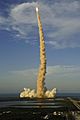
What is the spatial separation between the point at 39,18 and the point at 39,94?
22.1 metres

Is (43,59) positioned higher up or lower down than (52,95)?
higher up

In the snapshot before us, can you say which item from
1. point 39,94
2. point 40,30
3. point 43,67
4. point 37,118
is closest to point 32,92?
point 39,94

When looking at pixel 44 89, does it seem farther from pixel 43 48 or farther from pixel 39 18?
pixel 39 18

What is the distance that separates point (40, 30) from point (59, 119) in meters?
54.3

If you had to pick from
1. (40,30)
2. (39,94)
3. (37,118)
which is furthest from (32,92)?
(37,118)

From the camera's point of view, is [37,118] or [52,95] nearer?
[37,118]

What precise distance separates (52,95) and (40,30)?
68.0ft

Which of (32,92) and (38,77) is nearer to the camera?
A: (38,77)

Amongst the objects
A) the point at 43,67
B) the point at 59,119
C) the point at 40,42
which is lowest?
the point at 59,119

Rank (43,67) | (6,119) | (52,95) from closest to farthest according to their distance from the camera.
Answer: (6,119) → (43,67) → (52,95)

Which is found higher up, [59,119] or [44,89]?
[44,89]

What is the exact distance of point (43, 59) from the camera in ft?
308

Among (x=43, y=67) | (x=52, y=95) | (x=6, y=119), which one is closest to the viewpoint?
(x=6, y=119)

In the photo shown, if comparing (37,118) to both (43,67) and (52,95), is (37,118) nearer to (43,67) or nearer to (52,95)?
(43,67)
